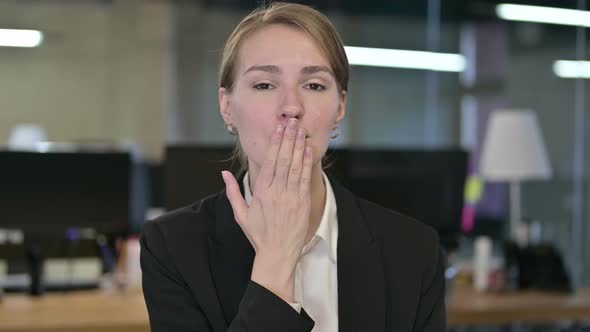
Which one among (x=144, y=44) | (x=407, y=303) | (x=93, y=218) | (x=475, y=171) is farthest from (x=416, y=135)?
(x=407, y=303)

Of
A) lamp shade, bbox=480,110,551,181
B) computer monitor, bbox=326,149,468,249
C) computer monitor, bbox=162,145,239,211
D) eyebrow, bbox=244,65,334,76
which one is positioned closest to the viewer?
eyebrow, bbox=244,65,334,76

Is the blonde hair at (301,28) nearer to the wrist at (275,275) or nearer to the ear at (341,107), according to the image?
the ear at (341,107)

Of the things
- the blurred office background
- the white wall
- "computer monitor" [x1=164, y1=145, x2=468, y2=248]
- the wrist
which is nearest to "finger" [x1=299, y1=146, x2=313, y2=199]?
the wrist

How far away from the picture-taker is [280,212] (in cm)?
119

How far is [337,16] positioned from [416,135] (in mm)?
1113

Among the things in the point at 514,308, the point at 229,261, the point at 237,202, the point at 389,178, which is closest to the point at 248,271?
the point at 229,261

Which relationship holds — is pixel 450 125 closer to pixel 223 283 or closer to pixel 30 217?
pixel 30 217

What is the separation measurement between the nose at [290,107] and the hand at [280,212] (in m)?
0.06

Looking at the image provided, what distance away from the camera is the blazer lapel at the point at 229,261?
1.33m

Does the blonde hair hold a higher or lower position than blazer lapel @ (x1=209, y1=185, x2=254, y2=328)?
Result: higher

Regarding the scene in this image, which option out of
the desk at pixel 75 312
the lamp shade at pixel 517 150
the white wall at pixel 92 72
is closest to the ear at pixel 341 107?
the desk at pixel 75 312

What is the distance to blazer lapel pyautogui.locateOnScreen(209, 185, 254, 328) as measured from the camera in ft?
4.38

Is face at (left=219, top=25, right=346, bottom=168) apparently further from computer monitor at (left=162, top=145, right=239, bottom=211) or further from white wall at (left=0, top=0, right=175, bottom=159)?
white wall at (left=0, top=0, right=175, bottom=159)

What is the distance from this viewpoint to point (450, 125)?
6.09m
